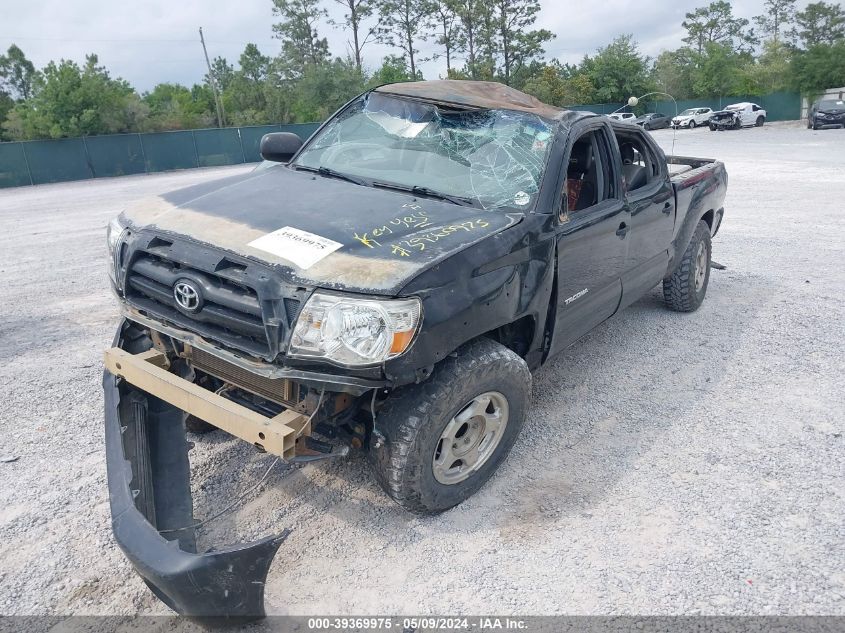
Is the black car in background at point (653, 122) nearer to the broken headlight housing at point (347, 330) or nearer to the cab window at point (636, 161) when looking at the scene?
the cab window at point (636, 161)

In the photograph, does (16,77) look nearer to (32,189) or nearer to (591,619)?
(32,189)

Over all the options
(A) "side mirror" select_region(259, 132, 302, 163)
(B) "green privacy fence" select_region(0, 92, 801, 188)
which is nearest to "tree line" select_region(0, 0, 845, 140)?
(B) "green privacy fence" select_region(0, 92, 801, 188)

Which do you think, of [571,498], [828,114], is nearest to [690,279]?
[571,498]

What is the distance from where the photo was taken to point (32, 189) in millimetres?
25109

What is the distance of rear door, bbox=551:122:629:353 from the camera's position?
11.9 feet

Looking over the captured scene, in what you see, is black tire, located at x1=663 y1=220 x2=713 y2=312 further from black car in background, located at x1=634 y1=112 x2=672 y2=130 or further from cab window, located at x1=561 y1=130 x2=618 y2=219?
cab window, located at x1=561 y1=130 x2=618 y2=219

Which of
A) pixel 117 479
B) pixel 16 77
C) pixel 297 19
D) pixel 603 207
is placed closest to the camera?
pixel 117 479

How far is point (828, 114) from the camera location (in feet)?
105

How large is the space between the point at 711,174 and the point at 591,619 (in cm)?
461

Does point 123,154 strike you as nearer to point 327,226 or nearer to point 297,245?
point 327,226

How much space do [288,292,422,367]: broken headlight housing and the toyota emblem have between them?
1.74 ft

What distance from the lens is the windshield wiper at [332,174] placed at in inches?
147

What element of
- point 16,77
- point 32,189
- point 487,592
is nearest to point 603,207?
point 487,592

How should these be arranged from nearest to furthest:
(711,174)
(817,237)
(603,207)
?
(603,207) → (711,174) → (817,237)
